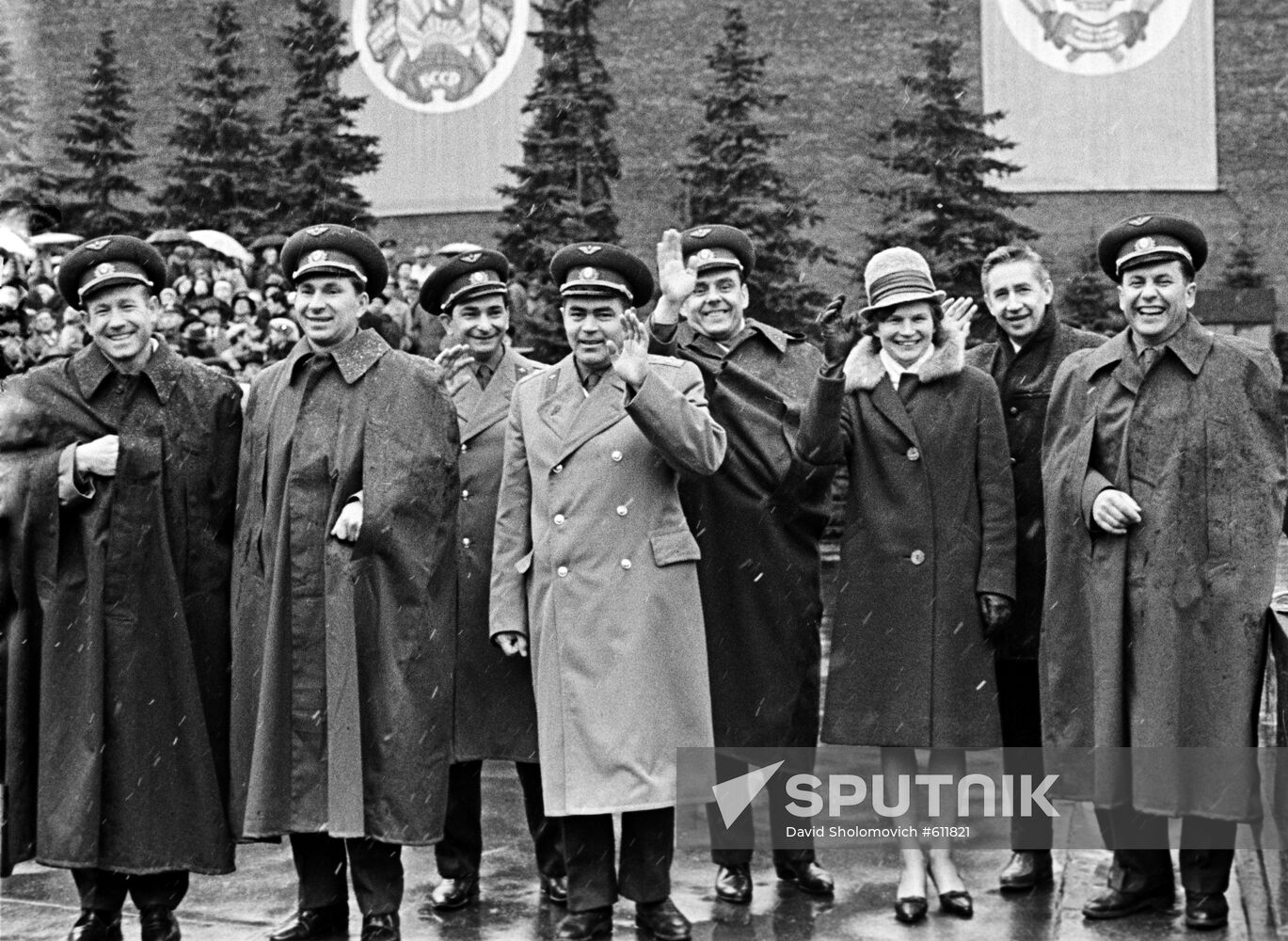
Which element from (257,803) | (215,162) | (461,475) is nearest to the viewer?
(257,803)

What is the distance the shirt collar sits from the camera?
5.35 meters

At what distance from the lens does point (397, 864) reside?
5.20m

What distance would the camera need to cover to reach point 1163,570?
525 cm

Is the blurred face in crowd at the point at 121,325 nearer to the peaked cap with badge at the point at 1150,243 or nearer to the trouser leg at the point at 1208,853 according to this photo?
the peaked cap with badge at the point at 1150,243

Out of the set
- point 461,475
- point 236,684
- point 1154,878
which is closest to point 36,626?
point 236,684

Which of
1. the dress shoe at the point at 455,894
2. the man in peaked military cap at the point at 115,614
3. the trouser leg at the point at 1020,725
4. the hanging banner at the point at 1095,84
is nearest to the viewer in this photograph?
the man in peaked military cap at the point at 115,614

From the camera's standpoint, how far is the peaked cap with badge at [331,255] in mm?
5336

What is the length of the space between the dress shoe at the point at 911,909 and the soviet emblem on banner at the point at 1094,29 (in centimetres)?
1788

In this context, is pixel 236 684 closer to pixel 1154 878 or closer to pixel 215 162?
pixel 1154 878

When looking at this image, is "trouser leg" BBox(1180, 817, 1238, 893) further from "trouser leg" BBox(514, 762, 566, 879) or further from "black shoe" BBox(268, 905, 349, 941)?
"black shoe" BBox(268, 905, 349, 941)

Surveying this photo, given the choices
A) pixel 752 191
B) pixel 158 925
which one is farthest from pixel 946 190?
pixel 158 925

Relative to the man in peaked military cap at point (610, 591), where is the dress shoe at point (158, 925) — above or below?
below

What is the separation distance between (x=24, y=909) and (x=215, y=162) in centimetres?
1697

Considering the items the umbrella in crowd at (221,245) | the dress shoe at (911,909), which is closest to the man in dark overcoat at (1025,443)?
the dress shoe at (911,909)
